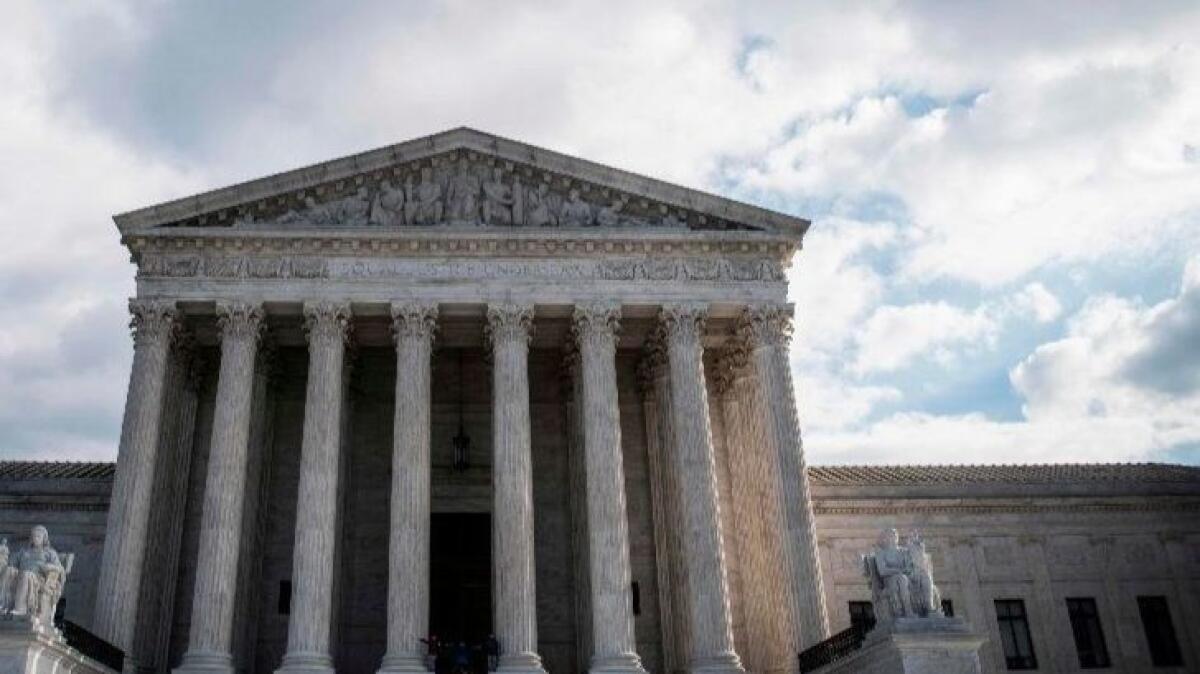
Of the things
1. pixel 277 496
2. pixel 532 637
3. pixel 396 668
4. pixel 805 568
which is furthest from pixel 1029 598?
pixel 277 496

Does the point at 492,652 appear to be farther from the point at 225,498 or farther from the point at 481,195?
the point at 481,195

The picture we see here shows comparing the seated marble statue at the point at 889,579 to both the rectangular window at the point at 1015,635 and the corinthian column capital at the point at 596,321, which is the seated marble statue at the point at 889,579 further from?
the rectangular window at the point at 1015,635

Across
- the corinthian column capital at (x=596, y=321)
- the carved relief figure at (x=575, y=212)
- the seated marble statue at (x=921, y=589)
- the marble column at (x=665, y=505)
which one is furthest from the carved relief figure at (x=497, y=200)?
the seated marble statue at (x=921, y=589)

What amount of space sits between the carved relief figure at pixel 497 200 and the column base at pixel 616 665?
12.1m

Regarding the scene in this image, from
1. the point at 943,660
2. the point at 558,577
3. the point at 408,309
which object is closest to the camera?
the point at 943,660

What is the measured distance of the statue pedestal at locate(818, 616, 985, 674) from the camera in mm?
21484

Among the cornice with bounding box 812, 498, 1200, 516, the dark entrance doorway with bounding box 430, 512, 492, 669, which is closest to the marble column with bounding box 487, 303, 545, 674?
the dark entrance doorway with bounding box 430, 512, 492, 669

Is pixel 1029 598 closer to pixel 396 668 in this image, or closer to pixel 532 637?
pixel 532 637

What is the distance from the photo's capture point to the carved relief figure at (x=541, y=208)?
30875mm

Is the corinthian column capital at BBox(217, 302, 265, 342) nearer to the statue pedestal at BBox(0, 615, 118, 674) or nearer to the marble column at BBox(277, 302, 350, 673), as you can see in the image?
the marble column at BBox(277, 302, 350, 673)

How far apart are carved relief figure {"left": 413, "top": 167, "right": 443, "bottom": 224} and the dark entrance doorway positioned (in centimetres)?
868

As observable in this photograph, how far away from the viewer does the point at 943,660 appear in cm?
2153

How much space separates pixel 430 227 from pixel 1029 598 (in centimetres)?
2208

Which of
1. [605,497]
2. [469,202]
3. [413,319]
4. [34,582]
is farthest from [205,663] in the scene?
[469,202]
